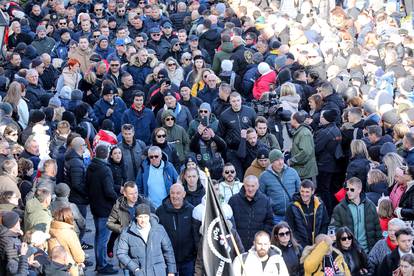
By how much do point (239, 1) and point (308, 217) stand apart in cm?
1504

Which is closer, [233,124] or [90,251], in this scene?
[90,251]

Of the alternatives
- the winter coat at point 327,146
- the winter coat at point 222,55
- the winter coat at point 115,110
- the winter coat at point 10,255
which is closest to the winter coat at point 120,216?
the winter coat at point 10,255

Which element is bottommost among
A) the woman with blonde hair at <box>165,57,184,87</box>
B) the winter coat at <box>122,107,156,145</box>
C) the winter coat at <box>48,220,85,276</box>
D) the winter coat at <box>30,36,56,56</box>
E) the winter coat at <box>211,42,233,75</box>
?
the winter coat at <box>48,220,85,276</box>

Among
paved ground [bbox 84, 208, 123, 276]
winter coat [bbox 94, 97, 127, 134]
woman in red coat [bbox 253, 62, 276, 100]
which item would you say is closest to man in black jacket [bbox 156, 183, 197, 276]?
paved ground [bbox 84, 208, 123, 276]

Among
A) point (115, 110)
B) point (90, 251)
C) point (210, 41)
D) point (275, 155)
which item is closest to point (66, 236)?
point (90, 251)

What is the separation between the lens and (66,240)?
16.3 metres

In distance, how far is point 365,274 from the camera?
641 inches

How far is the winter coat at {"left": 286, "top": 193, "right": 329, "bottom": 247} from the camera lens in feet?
57.0

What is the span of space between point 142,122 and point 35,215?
206 inches

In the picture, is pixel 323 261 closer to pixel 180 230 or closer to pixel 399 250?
pixel 399 250

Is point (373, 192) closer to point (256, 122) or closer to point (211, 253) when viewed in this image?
point (256, 122)

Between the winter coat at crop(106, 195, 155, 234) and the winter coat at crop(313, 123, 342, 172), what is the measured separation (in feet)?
13.1

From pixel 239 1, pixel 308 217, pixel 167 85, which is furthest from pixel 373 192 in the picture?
pixel 239 1

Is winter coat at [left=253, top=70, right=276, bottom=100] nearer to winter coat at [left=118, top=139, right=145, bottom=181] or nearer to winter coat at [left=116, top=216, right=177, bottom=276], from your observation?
winter coat at [left=118, top=139, right=145, bottom=181]
